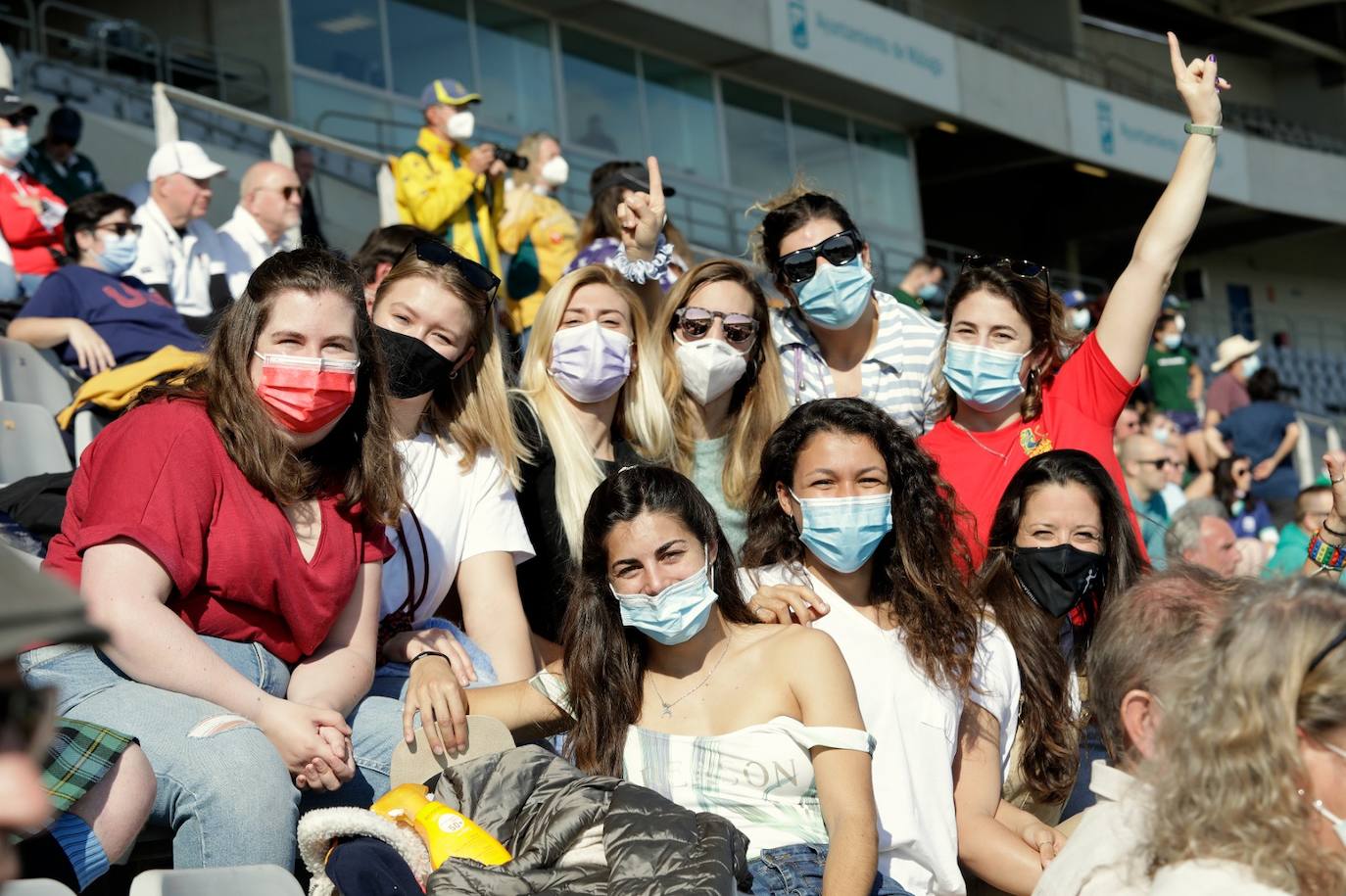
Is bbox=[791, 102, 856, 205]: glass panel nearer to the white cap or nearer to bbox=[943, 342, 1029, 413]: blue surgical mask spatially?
the white cap

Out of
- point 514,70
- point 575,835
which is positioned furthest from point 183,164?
point 514,70

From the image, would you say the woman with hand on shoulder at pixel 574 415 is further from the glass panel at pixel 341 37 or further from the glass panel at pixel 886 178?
the glass panel at pixel 886 178

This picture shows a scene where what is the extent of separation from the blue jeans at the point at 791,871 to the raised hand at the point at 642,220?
7.31 ft

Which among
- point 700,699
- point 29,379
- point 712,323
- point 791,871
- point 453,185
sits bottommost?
point 791,871

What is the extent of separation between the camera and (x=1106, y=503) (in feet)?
12.4

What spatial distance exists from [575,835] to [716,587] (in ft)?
2.56

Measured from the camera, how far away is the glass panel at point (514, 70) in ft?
50.7

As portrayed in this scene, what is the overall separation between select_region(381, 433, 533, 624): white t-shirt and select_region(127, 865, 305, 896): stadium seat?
3.94ft

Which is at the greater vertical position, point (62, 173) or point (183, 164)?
point (62, 173)

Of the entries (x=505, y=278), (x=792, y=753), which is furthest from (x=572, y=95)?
(x=792, y=753)

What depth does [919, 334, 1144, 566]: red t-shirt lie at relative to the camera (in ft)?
13.3

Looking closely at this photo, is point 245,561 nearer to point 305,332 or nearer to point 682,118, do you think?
point 305,332

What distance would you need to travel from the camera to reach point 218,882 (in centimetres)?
253

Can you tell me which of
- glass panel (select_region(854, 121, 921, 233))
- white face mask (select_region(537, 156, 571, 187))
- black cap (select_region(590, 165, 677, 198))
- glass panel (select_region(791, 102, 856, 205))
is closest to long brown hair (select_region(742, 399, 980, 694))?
black cap (select_region(590, 165, 677, 198))
